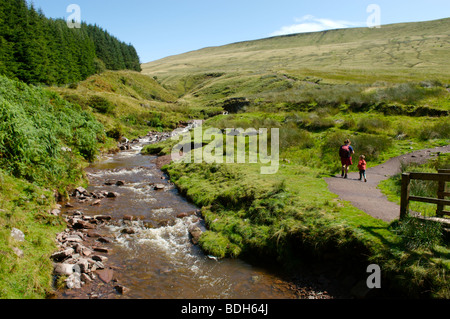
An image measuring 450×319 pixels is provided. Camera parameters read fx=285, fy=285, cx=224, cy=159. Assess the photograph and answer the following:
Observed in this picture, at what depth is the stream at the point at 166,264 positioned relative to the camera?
8891 mm

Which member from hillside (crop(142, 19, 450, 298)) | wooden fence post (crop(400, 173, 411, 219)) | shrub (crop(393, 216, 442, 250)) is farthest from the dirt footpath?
shrub (crop(393, 216, 442, 250))

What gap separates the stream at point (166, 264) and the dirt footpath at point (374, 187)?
15.0ft

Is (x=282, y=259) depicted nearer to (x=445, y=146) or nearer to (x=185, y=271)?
(x=185, y=271)

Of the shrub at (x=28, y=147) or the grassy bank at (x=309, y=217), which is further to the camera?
the shrub at (x=28, y=147)

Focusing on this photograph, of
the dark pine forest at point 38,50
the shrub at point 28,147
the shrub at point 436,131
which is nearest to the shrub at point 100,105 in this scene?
the dark pine forest at point 38,50

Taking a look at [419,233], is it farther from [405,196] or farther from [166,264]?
[166,264]

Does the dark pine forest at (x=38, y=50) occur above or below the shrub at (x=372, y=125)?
above

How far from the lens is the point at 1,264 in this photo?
7746 mm

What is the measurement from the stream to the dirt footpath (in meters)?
4.57

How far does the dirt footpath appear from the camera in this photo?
11.4 meters

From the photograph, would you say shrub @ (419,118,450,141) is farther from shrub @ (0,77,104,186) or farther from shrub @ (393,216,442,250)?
shrub @ (0,77,104,186)

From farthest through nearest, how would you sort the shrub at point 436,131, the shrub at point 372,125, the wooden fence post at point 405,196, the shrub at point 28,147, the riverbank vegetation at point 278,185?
1. the shrub at point 372,125
2. the shrub at point 436,131
3. the shrub at point 28,147
4. the wooden fence post at point 405,196
5. the riverbank vegetation at point 278,185

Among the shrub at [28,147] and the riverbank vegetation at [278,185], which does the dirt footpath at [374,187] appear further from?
the shrub at [28,147]
